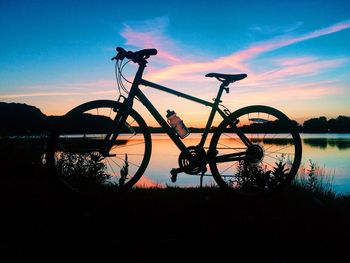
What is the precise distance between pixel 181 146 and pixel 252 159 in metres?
1.16

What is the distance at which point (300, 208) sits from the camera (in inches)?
166

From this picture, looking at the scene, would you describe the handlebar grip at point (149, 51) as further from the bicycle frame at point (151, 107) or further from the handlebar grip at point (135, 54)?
the bicycle frame at point (151, 107)

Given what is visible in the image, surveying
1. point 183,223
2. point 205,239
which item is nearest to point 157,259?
point 205,239

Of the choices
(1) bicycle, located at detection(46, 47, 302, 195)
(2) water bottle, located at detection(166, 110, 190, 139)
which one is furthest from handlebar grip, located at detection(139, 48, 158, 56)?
(2) water bottle, located at detection(166, 110, 190, 139)

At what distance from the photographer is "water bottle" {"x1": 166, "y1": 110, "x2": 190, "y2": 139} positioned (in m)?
4.43

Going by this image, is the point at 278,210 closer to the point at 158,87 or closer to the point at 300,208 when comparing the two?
the point at 300,208

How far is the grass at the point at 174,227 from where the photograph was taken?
2750 millimetres

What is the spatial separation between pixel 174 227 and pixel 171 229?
5 cm

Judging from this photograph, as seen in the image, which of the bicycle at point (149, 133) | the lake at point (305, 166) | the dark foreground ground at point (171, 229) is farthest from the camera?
the lake at point (305, 166)

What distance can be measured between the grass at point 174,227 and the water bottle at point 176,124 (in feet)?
3.17

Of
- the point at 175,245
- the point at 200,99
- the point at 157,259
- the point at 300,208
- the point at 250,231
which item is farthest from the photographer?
the point at 200,99

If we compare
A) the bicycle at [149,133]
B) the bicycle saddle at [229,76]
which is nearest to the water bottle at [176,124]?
the bicycle at [149,133]

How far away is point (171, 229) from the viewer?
3.25 metres

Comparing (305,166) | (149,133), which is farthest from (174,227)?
(305,166)
